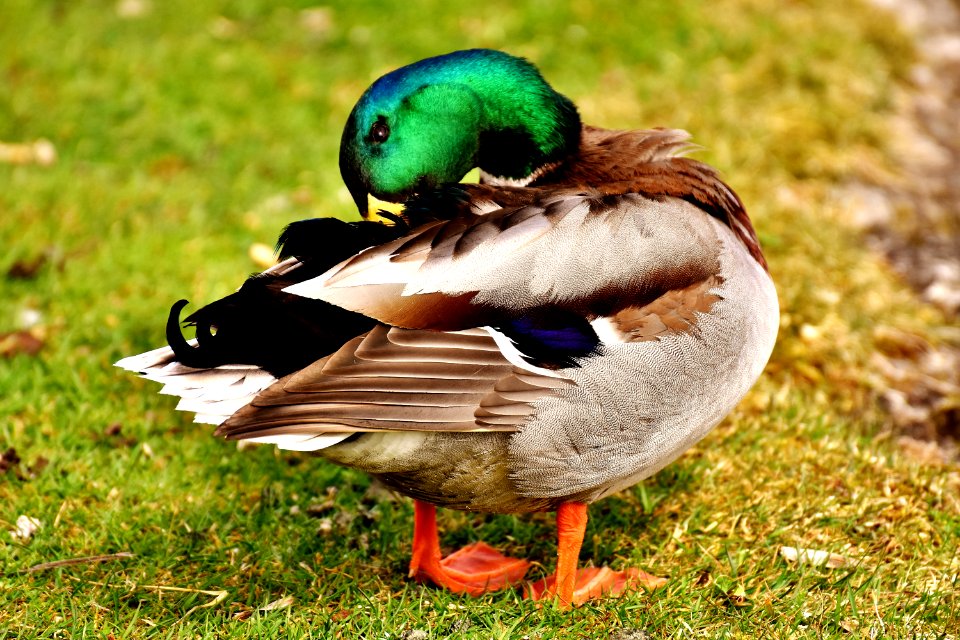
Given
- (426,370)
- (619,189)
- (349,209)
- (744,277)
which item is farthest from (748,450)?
(349,209)

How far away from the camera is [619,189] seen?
285cm

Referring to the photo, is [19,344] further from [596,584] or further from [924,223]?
[924,223]

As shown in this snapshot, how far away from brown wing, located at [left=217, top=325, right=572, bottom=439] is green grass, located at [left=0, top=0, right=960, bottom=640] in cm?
62

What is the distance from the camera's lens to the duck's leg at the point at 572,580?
2887mm

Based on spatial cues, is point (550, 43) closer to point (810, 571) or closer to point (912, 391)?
point (912, 391)

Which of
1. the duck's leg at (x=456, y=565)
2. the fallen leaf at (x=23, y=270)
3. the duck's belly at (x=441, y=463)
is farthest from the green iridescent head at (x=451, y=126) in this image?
the fallen leaf at (x=23, y=270)

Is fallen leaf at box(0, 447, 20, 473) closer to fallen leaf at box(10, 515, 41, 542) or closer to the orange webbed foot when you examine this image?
fallen leaf at box(10, 515, 41, 542)

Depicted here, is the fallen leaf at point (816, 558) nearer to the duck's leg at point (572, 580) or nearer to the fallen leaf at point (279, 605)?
the duck's leg at point (572, 580)

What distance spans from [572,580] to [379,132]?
130cm

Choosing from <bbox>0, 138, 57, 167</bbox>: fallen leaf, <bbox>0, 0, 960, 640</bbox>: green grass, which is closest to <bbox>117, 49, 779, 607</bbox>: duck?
<bbox>0, 0, 960, 640</bbox>: green grass

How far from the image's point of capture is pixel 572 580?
9.52 ft

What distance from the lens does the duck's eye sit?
280 centimetres

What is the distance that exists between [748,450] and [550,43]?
139 inches

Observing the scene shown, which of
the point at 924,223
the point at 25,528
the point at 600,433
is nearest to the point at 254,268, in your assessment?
the point at 25,528
